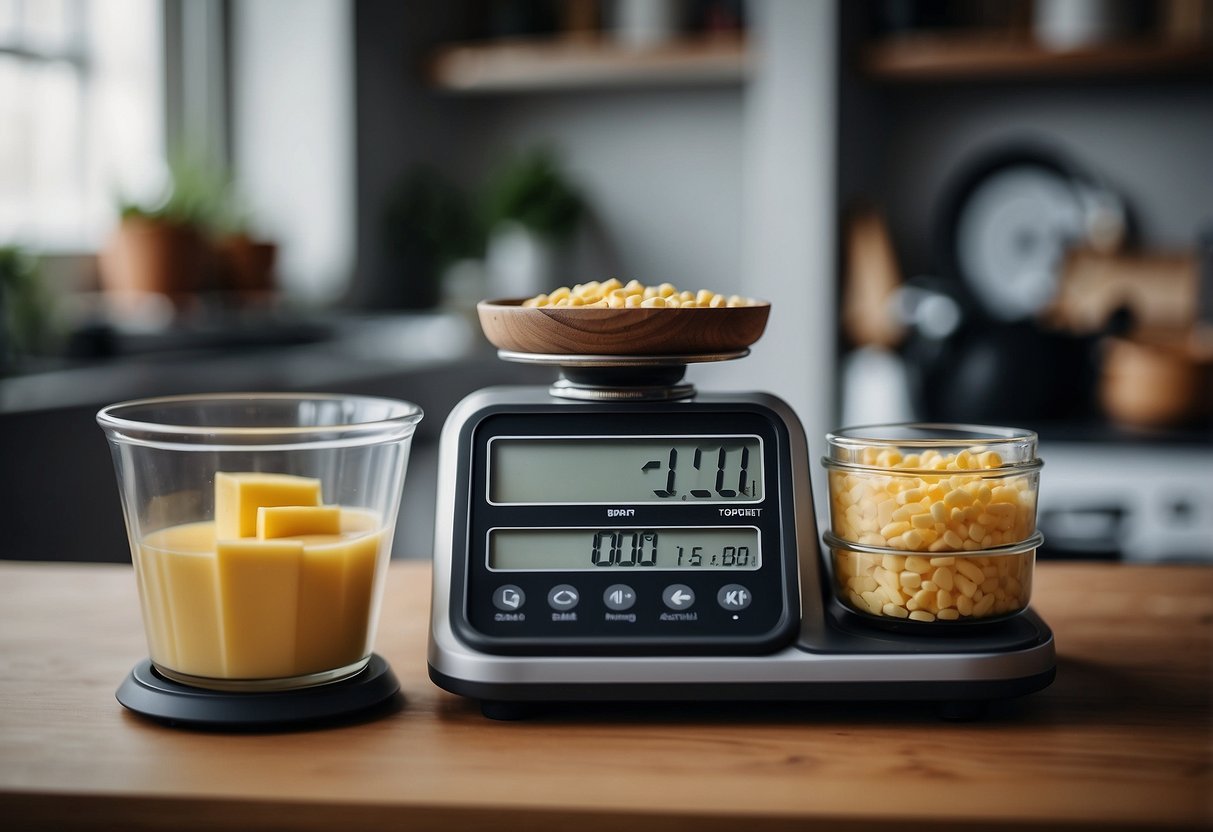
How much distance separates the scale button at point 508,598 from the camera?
770mm

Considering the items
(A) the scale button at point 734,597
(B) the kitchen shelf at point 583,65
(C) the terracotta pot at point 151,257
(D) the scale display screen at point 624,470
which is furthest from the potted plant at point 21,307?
(A) the scale button at point 734,597

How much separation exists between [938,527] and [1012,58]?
8.33 feet

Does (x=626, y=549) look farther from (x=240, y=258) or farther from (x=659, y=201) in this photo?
(x=659, y=201)

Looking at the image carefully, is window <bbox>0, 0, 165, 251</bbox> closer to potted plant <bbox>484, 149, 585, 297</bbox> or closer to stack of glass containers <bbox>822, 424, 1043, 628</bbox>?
potted plant <bbox>484, 149, 585, 297</bbox>

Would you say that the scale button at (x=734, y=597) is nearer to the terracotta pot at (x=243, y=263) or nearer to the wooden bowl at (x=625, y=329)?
the wooden bowl at (x=625, y=329)

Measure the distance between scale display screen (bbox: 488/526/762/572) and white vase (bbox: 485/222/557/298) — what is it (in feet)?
9.55

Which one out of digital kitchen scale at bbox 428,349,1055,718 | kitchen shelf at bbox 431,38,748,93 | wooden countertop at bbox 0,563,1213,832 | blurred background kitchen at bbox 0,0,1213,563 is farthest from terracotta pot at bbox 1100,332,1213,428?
digital kitchen scale at bbox 428,349,1055,718

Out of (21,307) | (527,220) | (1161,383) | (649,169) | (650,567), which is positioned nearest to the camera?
(650,567)

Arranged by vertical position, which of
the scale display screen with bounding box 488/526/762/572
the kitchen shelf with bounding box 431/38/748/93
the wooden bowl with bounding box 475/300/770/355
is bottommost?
the scale display screen with bounding box 488/526/762/572

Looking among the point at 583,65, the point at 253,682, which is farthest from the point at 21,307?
the point at 253,682

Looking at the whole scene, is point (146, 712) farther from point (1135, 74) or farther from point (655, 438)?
point (1135, 74)

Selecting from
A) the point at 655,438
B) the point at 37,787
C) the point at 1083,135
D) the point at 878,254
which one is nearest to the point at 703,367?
the point at 878,254

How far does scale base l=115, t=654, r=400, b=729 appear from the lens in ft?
2.39

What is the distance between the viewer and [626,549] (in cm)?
79
